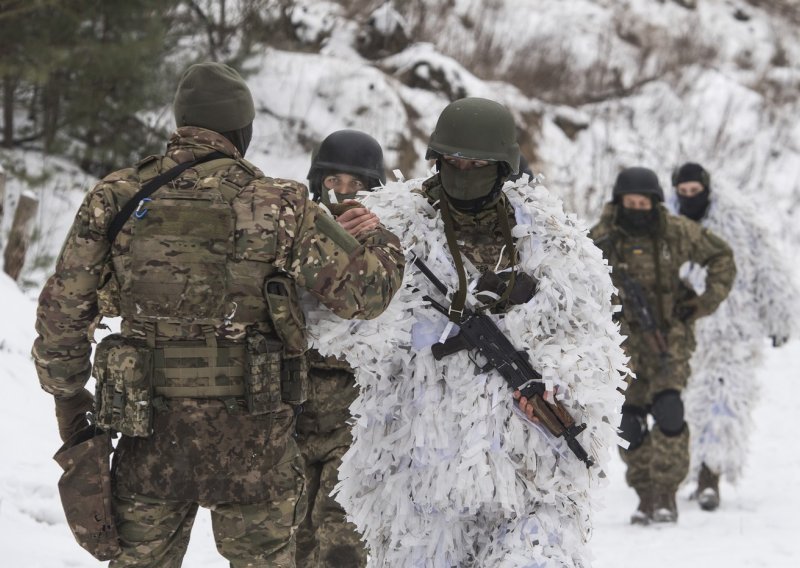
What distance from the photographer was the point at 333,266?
2.56 m

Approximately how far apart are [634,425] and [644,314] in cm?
70

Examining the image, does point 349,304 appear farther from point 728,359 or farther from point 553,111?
point 553,111

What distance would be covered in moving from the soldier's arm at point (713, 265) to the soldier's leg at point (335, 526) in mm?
3101

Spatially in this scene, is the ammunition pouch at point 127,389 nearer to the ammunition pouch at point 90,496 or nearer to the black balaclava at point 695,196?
the ammunition pouch at point 90,496

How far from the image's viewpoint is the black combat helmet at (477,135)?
302 cm

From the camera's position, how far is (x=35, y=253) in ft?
30.8

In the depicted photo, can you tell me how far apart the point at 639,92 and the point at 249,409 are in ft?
53.4

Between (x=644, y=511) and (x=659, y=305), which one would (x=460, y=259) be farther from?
(x=644, y=511)

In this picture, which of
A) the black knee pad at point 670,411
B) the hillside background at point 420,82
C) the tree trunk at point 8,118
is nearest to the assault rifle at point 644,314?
the black knee pad at point 670,411

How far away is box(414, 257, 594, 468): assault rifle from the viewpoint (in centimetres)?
296

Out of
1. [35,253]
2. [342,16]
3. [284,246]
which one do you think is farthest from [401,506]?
[342,16]

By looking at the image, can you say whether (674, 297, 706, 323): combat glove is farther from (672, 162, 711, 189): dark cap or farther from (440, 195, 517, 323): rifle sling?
(440, 195, 517, 323): rifle sling

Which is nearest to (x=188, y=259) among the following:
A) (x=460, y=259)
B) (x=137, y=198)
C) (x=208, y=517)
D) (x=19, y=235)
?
(x=137, y=198)

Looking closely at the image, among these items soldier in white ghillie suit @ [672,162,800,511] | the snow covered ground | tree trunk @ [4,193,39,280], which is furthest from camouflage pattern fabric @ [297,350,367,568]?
tree trunk @ [4,193,39,280]
